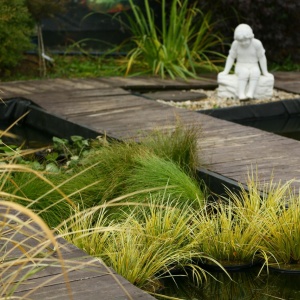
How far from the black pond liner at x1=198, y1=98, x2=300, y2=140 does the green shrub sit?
3.09 meters

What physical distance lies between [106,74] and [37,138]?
3.12 meters

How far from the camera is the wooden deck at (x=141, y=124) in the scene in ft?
12.2

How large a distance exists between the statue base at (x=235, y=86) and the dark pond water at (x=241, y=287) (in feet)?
17.8

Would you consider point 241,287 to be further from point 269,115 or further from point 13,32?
point 13,32

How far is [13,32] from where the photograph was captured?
11148 millimetres

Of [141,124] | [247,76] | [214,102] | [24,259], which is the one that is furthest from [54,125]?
[24,259]

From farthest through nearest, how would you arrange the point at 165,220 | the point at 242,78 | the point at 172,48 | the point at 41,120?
the point at 172,48 → the point at 242,78 → the point at 41,120 → the point at 165,220

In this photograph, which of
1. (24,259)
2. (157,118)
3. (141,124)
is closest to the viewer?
(24,259)

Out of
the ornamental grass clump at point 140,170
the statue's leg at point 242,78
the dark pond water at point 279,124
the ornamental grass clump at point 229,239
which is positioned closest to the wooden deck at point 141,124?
the ornamental grass clump at point 140,170

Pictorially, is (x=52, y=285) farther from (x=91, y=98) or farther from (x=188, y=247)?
(x=91, y=98)

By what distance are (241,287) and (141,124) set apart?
358cm

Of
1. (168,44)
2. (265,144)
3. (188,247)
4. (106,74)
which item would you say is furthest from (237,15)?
(188,247)

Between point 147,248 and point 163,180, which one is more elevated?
point 163,180

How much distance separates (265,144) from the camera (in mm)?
7254
